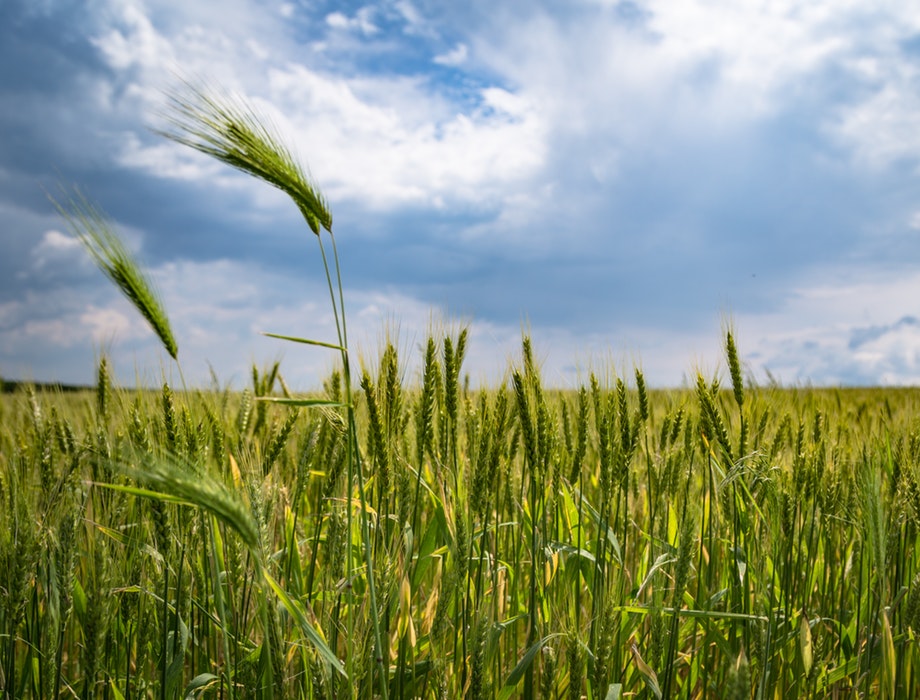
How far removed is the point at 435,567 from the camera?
10.2ft

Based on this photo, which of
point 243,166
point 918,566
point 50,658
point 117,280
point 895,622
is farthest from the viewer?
point 918,566

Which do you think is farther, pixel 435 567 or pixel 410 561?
pixel 435 567

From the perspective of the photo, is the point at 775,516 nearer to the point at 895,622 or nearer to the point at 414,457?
the point at 895,622

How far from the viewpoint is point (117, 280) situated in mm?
2086

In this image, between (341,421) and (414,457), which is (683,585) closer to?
(341,421)

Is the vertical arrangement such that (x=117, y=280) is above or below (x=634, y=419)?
above

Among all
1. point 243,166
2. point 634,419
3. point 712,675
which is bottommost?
point 712,675

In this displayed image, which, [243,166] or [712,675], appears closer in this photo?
[243,166]

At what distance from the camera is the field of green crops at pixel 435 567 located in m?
1.76

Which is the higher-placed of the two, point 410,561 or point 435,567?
point 410,561

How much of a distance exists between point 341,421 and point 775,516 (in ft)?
4.91

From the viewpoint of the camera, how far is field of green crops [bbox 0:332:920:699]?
1761 millimetres

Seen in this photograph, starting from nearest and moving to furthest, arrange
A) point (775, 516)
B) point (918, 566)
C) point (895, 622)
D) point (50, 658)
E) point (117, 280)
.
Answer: point (50, 658) < point (117, 280) < point (775, 516) < point (895, 622) < point (918, 566)

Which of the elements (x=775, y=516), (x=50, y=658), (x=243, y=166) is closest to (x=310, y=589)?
(x=50, y=658)
